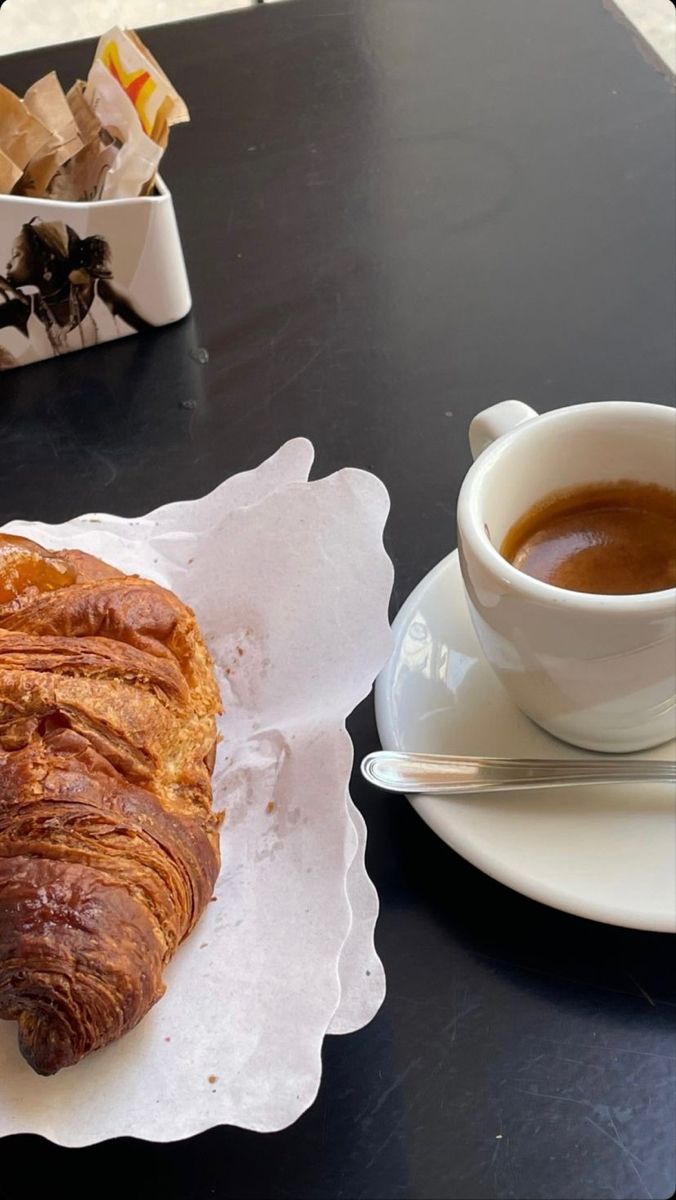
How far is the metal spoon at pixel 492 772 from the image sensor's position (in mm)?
724

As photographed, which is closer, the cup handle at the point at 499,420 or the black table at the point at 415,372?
the black table at the point at 415,372

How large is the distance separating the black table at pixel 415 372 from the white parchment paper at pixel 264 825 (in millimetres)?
39

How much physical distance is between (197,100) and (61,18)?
237cm

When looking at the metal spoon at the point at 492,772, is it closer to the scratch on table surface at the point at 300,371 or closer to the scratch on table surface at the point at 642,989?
the scratch on table surface at the point at 642,989

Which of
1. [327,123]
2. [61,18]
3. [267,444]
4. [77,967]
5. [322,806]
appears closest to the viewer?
[77,967]

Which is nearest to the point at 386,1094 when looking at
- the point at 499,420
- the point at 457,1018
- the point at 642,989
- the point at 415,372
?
the point at 457,1018

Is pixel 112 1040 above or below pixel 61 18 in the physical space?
above

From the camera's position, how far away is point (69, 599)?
775 millimetres

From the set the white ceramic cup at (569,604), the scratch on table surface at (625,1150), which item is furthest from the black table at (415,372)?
the white ceramic cup at (569,604)

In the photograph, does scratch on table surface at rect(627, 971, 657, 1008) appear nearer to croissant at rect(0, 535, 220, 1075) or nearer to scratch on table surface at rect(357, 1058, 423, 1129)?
scratch on table surface at rect(357, 1058, 423, 1129)

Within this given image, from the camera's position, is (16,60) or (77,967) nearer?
(77,967)

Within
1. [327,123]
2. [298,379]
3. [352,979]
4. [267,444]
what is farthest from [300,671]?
[327,123]

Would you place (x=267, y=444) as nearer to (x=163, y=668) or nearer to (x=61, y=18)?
(x=163, y=668)

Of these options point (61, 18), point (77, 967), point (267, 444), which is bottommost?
point (61, 18)
